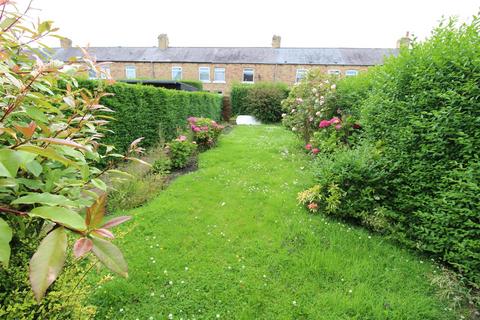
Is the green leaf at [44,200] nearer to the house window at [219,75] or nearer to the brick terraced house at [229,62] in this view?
the brick terraced house at [229,62]

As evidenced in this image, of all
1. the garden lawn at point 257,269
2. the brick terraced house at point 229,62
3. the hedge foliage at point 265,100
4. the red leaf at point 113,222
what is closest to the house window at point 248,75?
the brick terraced house at point 229,62

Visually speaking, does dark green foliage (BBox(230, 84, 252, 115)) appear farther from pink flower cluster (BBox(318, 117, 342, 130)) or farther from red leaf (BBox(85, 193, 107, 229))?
red leaf (BBox(85, 193, 107, 229))

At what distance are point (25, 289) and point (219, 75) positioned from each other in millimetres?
26940

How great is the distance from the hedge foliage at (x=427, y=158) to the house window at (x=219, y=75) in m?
23.7

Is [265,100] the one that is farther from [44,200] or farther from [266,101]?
[44,200]

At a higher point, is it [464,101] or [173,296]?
[464,101]

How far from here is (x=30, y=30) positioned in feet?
3.93

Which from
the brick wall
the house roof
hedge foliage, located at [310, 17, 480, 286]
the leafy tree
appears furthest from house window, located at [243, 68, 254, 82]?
the leafy tree

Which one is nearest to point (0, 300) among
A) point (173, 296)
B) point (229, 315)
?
point (173, 296)

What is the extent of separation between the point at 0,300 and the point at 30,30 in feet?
4.29

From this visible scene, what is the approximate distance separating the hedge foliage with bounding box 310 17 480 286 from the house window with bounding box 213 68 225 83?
23.7 m

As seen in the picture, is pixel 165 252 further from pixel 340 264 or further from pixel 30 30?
pixel 30 30

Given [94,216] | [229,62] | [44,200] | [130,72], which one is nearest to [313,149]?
[94,216]

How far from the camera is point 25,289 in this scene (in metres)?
1.20
